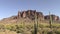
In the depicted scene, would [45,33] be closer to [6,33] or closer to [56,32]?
[56,32]

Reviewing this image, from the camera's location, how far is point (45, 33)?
3491 cm

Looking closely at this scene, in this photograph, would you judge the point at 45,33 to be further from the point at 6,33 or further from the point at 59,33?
the point at 6,33

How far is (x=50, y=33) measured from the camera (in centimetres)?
3384

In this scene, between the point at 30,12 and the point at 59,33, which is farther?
the point at 30,12

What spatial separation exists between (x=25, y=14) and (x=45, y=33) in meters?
112

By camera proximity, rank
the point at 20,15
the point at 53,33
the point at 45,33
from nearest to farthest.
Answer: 1. the point at 53,33
2. the point at 45,33
3. the point at 20,15

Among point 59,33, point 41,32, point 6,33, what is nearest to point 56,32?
point 59,33

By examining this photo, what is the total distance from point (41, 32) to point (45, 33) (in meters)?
1.49

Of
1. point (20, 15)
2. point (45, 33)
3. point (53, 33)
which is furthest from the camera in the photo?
point (20, 15)

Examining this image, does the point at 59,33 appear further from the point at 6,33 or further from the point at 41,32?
the point at 6,33

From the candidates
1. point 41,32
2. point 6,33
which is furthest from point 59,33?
point 6,33

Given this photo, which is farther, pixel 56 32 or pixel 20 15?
pixel 20 15

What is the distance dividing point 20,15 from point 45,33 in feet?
365

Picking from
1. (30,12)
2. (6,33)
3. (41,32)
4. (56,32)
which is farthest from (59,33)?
(30,12)
